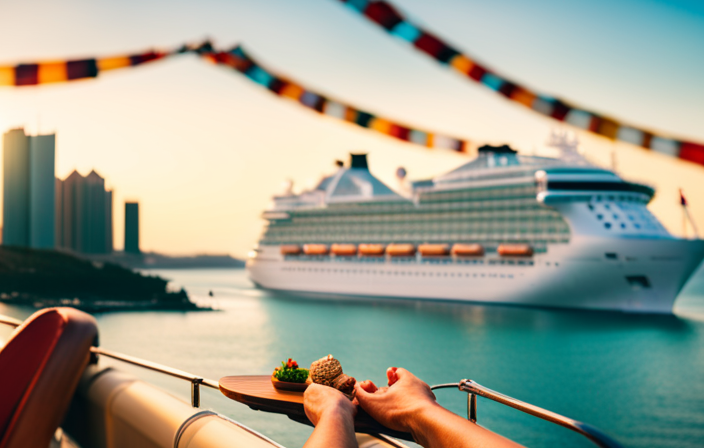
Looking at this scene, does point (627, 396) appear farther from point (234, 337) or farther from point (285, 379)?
point (234, 337)

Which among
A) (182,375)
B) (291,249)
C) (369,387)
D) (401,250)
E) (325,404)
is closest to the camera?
(325,404)

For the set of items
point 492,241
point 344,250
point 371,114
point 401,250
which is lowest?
point 344,250

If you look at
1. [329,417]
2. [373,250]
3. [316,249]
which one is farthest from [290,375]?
[316,249]

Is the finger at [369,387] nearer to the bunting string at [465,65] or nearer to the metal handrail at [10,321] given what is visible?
the bunting string at [465,65]

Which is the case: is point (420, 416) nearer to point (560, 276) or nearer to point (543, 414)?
point (543, 414)

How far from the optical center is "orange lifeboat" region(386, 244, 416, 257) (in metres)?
27.4

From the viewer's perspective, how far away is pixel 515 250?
944 inches

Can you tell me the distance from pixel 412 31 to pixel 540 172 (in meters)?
24.4

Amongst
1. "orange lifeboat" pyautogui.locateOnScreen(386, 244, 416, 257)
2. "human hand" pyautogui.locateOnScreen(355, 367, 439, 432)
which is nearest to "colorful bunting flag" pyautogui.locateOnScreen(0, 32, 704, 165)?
"human hand" pyautogui.locateOnScreen(355, 367, 439, 432)

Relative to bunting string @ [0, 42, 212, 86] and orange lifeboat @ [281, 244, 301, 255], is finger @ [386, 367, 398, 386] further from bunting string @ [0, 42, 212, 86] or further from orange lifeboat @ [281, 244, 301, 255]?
orange lifeboat @ [281, 244, 301, 255]

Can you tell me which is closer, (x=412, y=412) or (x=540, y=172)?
(x=412, y=412)

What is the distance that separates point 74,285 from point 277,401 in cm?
3663

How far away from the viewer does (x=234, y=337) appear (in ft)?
75.1

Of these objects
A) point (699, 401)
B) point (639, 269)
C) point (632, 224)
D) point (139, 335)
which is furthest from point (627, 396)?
point (139, 335)
